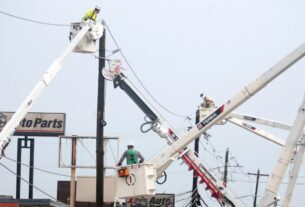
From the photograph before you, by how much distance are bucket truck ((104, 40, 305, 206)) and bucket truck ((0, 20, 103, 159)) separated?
2381 millimetres

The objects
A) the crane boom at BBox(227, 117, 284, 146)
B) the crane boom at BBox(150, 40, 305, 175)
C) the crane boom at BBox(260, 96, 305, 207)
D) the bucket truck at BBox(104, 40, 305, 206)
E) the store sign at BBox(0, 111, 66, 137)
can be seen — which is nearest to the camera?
the crane boom at BBox(260, 96, 305, 207)

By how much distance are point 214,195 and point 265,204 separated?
997 cm

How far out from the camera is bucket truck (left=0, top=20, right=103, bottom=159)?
29562 mm

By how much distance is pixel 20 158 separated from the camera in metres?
52.2

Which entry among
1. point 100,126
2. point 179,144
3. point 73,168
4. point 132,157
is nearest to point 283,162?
point 179,144

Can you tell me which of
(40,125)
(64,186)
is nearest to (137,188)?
(64,186)

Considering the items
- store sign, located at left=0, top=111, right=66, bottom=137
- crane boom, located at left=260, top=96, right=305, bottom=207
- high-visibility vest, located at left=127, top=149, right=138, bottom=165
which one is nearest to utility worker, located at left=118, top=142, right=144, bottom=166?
high-visibility vest, located at left=127, top=149, right=138, bottom=165

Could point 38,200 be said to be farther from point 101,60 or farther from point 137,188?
point 101,60

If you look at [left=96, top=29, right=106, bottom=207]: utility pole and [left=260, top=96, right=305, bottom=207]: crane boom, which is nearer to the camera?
[left=260, top=96, right=305, bottom=207]: crane boom

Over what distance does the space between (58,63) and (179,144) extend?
5291 millimetres

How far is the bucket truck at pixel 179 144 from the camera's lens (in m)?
30.8

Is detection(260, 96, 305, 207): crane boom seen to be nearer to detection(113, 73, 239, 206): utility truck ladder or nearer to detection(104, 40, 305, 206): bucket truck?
detection(104, 40, 305, 206): bucket truck

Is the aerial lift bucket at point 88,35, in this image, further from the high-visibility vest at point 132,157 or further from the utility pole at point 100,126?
the high-visibility vest at point 132,157

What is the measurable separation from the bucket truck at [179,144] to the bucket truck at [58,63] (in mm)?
2381
